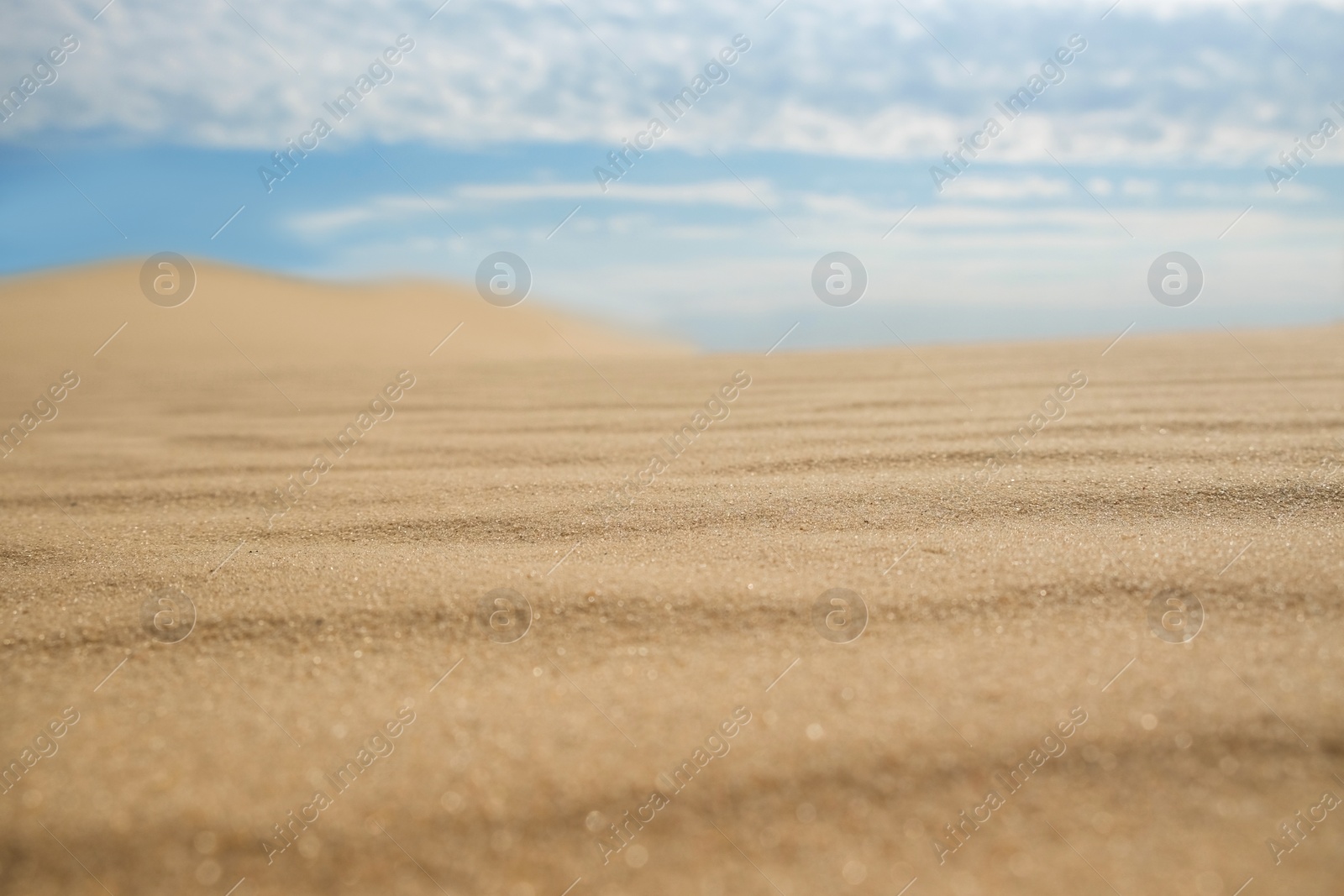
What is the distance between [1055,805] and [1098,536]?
840mm

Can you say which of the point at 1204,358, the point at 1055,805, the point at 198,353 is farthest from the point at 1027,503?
the point at 198,353

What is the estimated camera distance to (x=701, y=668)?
1.34m

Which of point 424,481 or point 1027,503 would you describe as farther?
point 424,481

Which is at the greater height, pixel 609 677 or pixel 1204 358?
pixel 609 677

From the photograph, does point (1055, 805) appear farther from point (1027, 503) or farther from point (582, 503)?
point (582, 503)

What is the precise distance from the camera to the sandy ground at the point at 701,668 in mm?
1012

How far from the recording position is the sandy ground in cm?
101

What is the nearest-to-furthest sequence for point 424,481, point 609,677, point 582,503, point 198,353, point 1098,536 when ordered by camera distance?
point 609,677
point 1098,536
point 582,503
point 424,481
point 198,353

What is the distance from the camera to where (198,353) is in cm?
784

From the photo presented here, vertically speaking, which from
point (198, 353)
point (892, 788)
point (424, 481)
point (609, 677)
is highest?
point (198, 353)

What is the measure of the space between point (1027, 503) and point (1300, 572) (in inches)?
21.2

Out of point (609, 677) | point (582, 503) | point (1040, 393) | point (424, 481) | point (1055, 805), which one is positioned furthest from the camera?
point (1040, 393)

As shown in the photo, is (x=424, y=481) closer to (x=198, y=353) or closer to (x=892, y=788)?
(x=892, y=788)

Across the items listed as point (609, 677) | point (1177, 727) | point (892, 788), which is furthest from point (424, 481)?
point (1177, 727)
